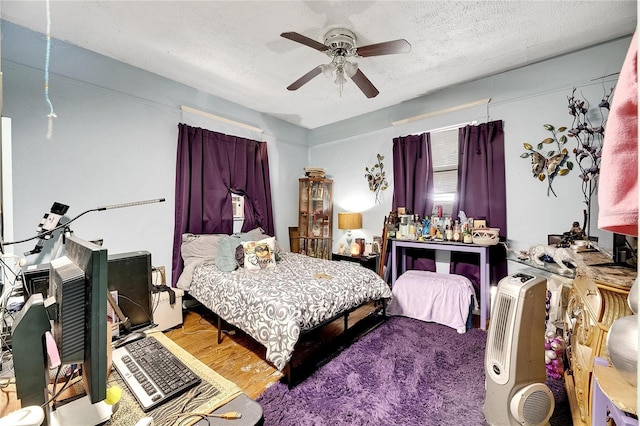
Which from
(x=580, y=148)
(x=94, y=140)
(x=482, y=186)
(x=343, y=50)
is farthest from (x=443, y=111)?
(x=94, y=140)

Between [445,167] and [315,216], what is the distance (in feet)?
6.91

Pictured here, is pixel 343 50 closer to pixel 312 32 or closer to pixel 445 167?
pixel 312 32

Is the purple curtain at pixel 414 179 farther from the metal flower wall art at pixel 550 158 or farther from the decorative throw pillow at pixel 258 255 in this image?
the decorative throw pillow at pixel 258 255

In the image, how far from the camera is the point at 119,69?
266 centimetres

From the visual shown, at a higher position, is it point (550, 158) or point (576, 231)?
point (550, 158)

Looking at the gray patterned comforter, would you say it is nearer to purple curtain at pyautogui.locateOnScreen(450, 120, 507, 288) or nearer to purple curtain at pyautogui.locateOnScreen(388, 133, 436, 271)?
purple curtain at pyautogui.locateOnScreen(388, 133, 436, 271)

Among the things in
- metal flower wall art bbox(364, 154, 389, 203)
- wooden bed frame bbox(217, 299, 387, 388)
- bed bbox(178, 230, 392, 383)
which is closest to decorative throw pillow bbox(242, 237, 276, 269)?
bed bbox(178, 230, 392, 383)

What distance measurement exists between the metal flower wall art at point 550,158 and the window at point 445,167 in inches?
28.5

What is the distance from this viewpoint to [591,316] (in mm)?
1146

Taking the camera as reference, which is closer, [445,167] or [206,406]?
[206,406]

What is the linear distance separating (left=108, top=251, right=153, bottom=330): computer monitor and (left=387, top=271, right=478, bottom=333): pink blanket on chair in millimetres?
2342

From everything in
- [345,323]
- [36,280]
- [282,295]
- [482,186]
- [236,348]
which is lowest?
[236,348]

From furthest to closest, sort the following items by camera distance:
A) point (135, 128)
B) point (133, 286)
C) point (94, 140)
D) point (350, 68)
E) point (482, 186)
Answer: point (482, 186)
point (135, 128)
point (94, 140)
point (350, 68)
point (133, 286)

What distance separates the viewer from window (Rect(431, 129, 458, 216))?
10.5ft
